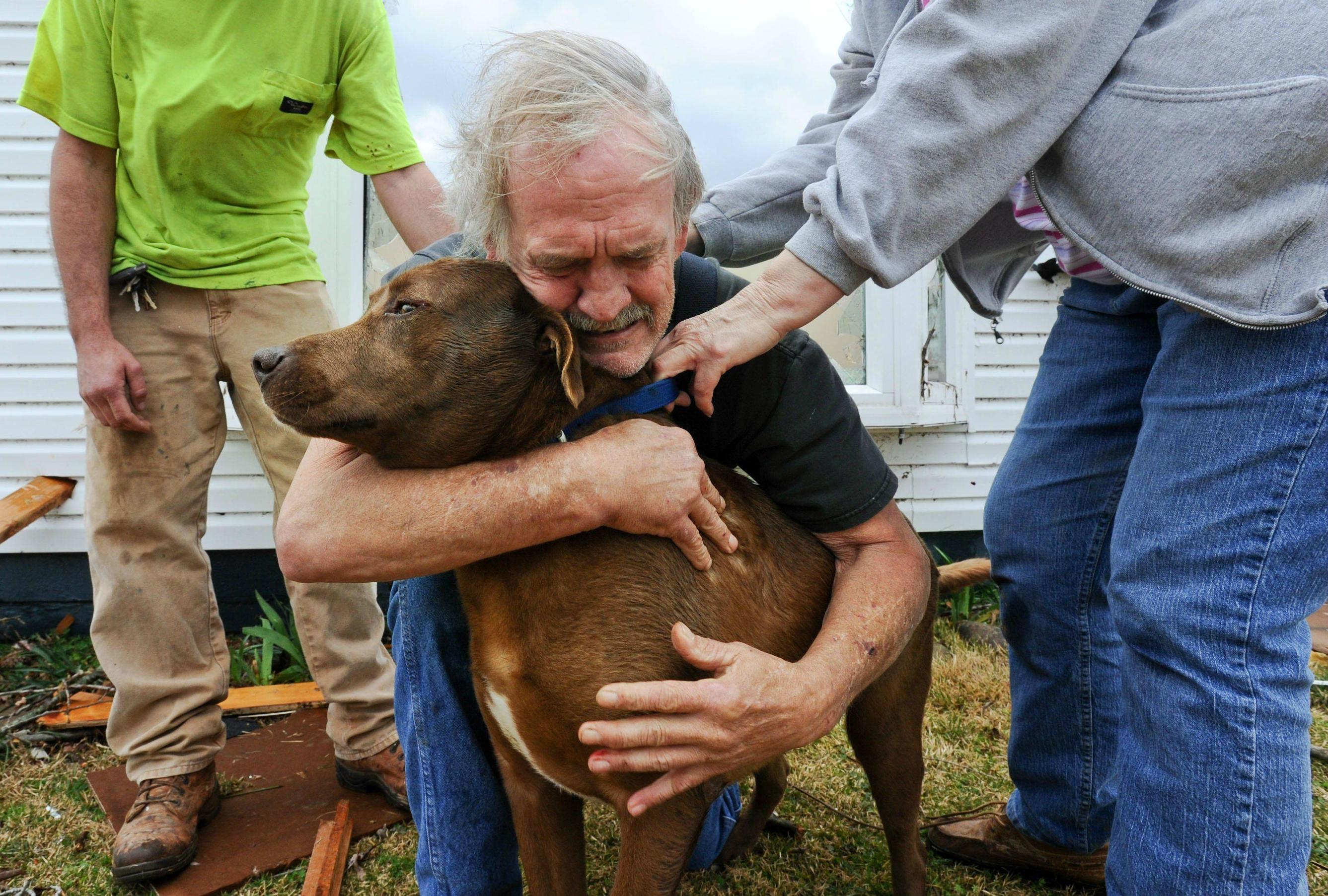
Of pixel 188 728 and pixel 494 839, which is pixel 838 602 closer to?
pixel 494 839

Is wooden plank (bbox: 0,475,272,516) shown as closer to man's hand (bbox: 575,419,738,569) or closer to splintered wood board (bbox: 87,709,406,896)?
splintered wood board (bbox: 87,709,406,896)

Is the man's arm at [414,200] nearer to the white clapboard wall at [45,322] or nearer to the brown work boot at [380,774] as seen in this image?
the white clapboard wall at [45,322]

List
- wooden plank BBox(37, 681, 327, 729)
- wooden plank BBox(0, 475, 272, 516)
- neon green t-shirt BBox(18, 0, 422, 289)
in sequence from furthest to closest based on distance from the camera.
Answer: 1. wooden plank BBox(0, 475, 272, 516)
2. wooden plank BBox(37, 681, 327, 729)
3. neon green t-shirt BBox(18, 0, 422, 289)

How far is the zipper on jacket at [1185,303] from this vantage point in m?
1.50

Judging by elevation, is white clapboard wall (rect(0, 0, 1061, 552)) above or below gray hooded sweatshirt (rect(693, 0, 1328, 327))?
below

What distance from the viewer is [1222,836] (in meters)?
1.56

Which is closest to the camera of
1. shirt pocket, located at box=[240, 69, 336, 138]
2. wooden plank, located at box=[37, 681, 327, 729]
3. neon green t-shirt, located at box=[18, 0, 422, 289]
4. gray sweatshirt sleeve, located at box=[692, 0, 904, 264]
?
gray sweatshirt sleeve, located at box=[692, 0, 904, 264]

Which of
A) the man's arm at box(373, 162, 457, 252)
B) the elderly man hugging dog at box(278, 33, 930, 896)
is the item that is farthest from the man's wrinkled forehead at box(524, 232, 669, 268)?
the man's arm at box(373, 162, 457, 252)

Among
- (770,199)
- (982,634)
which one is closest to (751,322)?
(770,199)

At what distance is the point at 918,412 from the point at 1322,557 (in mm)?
4036

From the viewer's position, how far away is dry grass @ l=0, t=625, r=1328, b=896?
9.05 feet

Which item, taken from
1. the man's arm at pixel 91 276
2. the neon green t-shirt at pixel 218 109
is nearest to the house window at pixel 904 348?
the neon green t-shirt at pixel 218 109

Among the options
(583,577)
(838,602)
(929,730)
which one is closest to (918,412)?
(929,730)

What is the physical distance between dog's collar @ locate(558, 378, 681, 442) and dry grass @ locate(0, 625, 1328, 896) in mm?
1546
